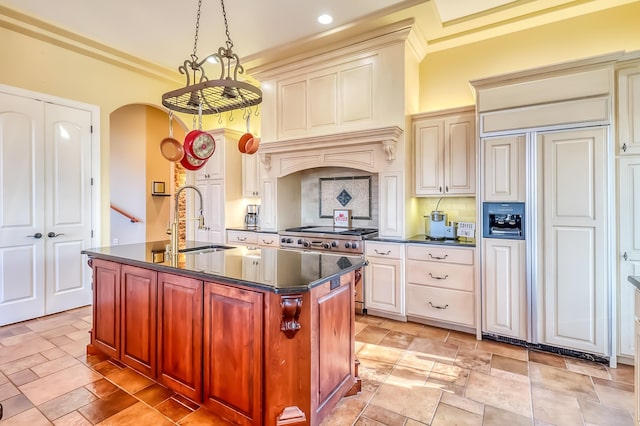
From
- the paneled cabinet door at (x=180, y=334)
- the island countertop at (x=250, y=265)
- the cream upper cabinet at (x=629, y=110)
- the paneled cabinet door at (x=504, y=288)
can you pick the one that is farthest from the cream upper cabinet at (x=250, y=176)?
the cream upper cabinet at (x=629, y=110)

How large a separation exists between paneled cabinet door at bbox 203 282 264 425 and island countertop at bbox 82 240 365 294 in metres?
0.10

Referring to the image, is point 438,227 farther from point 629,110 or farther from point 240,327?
point 240,327

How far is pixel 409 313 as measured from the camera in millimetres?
3598

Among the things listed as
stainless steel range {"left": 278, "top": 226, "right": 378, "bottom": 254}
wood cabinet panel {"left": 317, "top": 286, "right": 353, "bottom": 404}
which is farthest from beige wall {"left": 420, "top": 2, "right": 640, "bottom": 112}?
wood cabinet panel {"left": 317, "top": 286, "right": 353, "bottom": 404}

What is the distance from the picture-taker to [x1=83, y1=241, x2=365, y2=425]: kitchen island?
173cm

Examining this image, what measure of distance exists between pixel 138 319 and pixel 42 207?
98.9 inches

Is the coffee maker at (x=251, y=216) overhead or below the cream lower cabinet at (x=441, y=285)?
overhead

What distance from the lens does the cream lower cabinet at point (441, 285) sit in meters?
3.28

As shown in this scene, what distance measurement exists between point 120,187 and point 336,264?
228 inches

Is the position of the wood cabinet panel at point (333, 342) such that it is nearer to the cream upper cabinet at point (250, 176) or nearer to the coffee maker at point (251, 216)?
the cream upper cabinet at point (250, 176)

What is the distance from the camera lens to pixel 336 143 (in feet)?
12.9

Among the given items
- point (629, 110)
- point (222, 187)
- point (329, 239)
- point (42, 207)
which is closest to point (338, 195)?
point (329, 239)

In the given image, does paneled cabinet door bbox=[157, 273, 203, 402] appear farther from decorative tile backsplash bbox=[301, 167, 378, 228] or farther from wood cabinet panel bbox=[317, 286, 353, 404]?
decorative tile backsplash bbox=[301, 167, 378, 228]

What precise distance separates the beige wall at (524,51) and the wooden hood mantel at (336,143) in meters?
0.92
